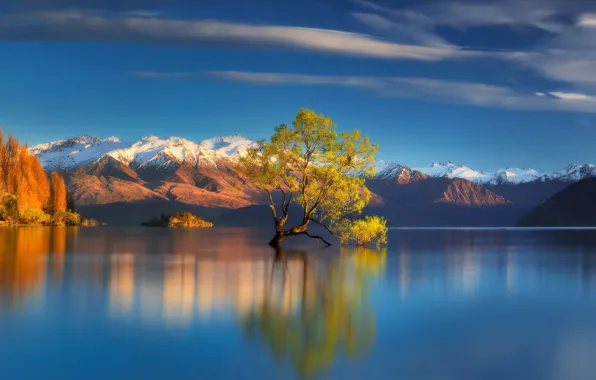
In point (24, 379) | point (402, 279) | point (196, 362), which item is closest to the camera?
point (24, 379)

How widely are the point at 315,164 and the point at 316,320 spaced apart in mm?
43629

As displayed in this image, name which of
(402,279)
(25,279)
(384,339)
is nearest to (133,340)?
(384,339)

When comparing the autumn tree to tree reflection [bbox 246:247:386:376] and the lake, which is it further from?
tree reflection [bbox 246:247:386:376]

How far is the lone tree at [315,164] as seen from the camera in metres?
60.6

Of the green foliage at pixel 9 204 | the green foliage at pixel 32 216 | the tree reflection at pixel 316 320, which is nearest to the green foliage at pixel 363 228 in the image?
the tree reflection at pixel 316 320

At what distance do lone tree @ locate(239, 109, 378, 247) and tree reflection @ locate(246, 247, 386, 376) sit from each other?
93.4 ft

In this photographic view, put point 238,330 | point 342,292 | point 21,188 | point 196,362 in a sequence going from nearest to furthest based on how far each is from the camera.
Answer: point 196,362
point 238,330
point 342,292
point 21,188

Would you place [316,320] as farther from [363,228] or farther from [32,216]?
[32,216]

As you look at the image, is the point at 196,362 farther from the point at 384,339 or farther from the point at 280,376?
the point at 384,339

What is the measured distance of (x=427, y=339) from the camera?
655 inches

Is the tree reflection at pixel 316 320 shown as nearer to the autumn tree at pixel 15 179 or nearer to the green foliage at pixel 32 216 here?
the autumn tree at pixel 15 179

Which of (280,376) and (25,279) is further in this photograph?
(25,279)

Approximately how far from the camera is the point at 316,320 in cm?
1886

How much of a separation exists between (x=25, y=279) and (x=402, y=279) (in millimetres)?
18467
